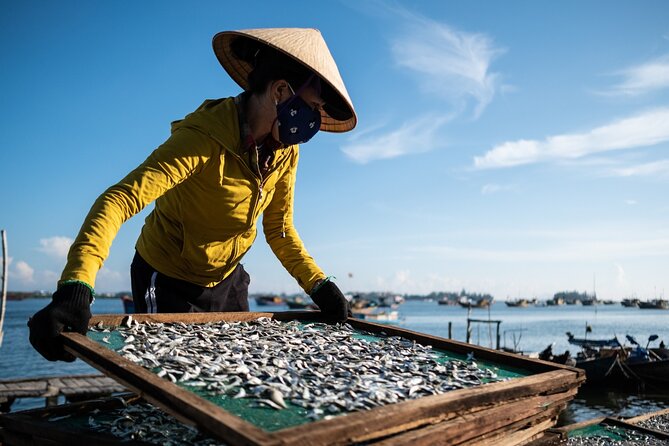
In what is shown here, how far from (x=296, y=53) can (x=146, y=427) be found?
2.13 meters

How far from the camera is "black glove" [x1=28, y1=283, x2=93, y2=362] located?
2.01m

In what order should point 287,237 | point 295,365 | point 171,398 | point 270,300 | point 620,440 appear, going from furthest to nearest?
point 270,300, point 620,440, point 287,237, point 295,365, point 171,398

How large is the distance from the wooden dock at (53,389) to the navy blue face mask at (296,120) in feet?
32.6

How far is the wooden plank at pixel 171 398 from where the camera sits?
1.28 meters

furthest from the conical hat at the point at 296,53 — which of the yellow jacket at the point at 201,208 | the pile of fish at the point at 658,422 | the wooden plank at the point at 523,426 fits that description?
the pile of fish at the point at 658,422

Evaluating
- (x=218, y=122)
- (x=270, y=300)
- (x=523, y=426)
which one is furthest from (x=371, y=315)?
(x=270, y=300)

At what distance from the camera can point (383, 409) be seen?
5.02 ft

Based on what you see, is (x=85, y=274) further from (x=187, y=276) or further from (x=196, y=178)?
(x=187, y=276)

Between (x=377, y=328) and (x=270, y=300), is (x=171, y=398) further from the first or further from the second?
(x=270, y=300)

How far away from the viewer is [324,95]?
3457 millimetres

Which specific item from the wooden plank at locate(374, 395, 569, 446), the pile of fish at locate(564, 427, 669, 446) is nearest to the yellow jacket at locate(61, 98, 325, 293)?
the wooden plank at locate(374, 395, 569, 446)

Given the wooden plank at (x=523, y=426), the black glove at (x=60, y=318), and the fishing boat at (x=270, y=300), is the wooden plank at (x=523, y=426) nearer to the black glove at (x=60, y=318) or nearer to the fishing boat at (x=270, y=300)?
the black glove at (x=60, y=318)

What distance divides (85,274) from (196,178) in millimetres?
1064

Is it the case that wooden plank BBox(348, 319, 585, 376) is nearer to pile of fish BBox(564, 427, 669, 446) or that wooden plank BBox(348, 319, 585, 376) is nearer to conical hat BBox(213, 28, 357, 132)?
conical hat BBox(213, 28, 357, 132)
